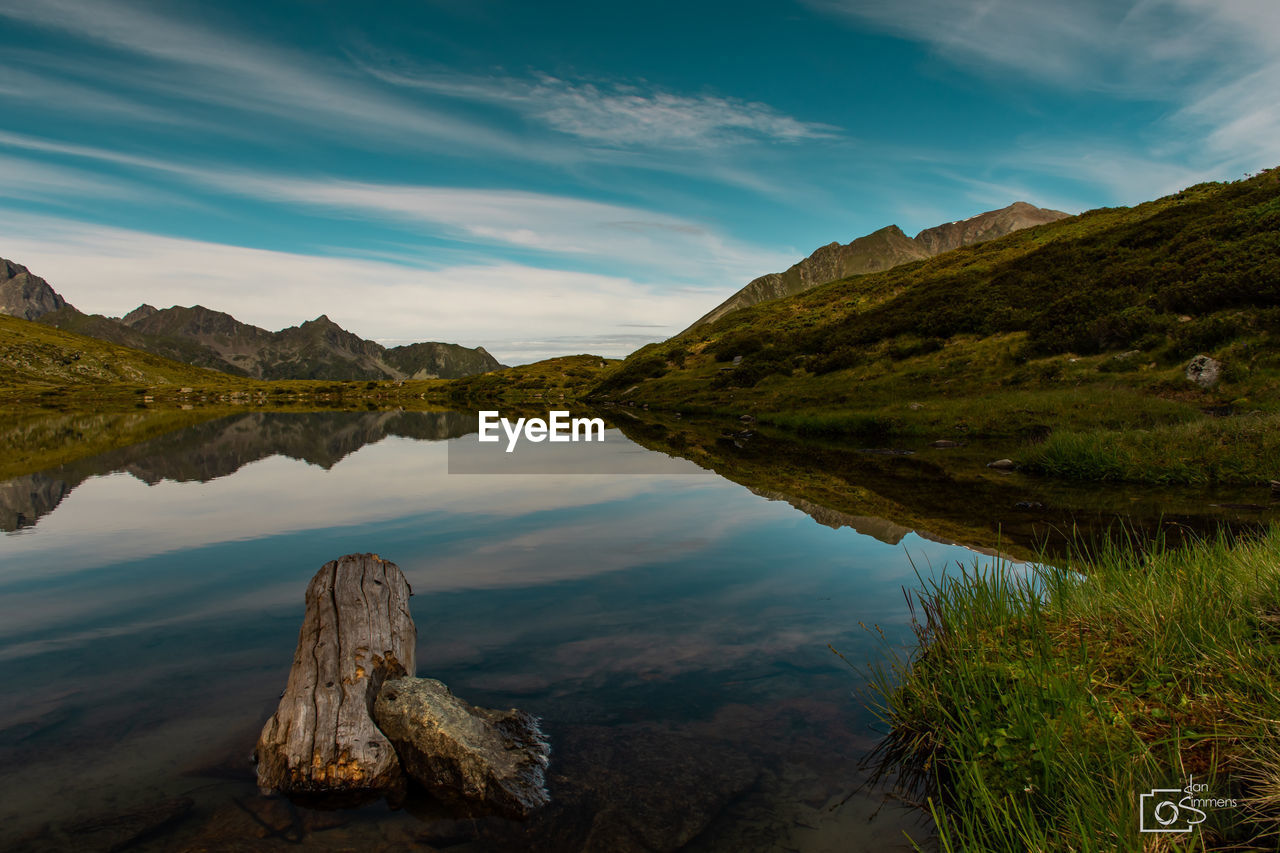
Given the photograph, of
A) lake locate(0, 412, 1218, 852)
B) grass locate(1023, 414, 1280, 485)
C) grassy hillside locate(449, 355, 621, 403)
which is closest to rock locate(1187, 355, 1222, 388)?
grass locate(1023, 414, 1280, 485)

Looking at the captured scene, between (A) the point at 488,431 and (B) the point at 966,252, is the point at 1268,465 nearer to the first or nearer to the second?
(A) the point at 488,431

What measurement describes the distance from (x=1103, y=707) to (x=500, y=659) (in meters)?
8.23

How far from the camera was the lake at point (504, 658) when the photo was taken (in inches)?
263

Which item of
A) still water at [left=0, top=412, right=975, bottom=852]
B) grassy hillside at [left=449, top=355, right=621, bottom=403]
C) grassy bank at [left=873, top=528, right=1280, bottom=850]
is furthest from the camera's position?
grassy hillside at [left=449, top=355, right=621, bottom=403]

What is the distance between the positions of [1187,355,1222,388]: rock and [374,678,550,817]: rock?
38.3 m

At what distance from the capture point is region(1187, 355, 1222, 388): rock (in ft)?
104

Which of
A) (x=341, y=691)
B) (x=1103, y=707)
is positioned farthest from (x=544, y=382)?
(x=1103, y=707)

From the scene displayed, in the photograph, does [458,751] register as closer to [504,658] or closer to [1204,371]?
[504,658]

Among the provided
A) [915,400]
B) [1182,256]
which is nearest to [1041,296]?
[1182,256]

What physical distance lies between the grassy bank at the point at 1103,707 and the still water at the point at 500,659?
3.40 ft

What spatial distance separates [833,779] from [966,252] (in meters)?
100

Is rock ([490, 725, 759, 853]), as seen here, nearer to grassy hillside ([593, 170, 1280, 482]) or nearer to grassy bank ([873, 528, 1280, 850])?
grassy bank ([873, 528, 1280, 850])

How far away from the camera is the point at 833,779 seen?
734cm

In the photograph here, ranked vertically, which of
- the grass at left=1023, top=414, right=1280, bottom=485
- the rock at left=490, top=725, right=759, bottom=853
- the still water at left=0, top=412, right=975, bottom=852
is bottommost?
the rock at left=490, top=725, right=759, bottom=853
